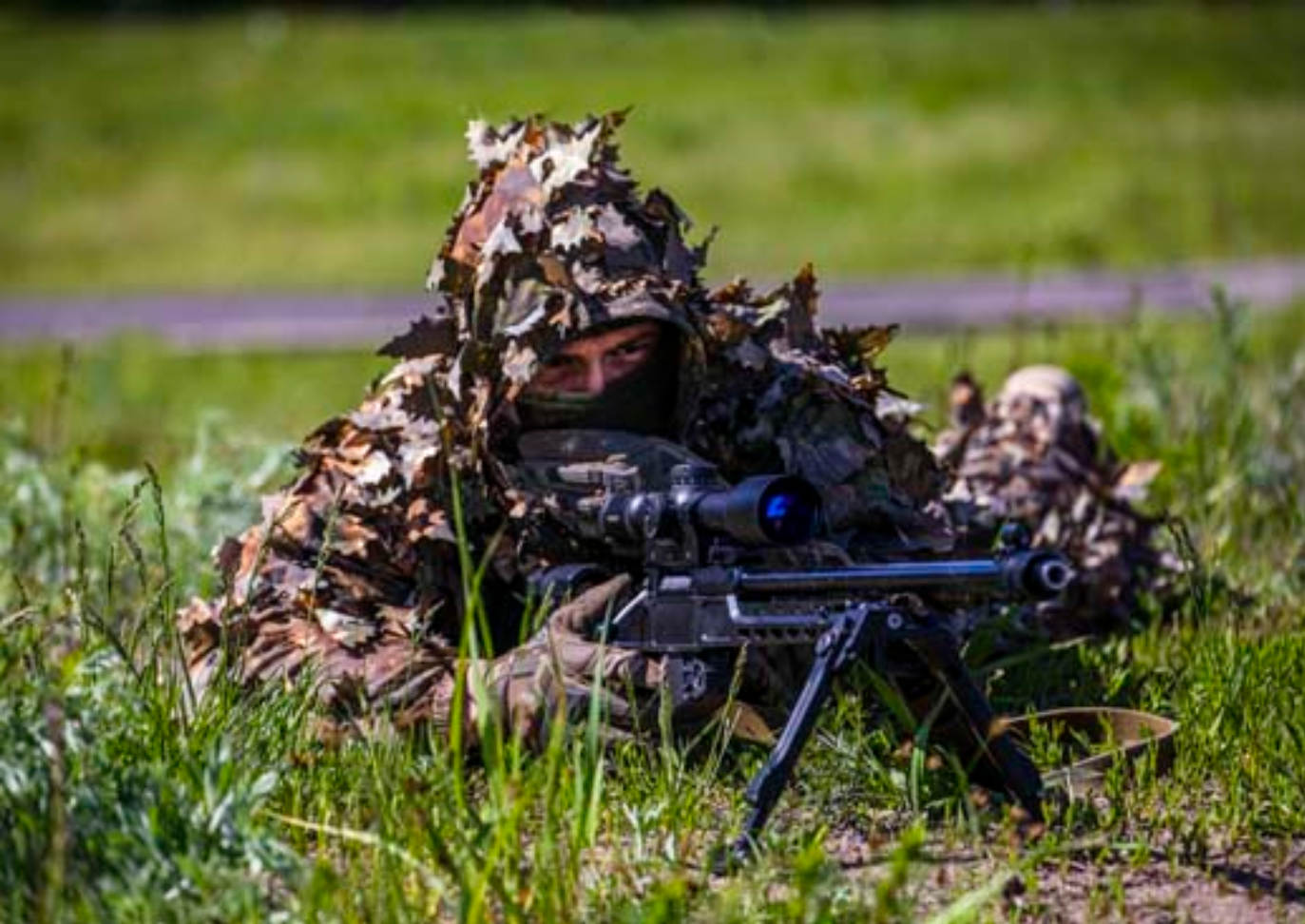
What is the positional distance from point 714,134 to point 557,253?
2234cm

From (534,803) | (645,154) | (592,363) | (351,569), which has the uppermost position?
(645,154)


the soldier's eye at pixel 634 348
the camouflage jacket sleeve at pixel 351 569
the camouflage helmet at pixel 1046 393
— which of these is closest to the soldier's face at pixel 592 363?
the soldier's eye at pixel 634 348

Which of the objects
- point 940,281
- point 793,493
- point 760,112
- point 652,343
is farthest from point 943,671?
point 760,112

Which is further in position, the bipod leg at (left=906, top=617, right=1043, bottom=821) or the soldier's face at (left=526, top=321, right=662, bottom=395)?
the soldier's face at (left=526, top=321, right=662, bottom=395)

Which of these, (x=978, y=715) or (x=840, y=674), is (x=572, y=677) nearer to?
(x=840, y=674)

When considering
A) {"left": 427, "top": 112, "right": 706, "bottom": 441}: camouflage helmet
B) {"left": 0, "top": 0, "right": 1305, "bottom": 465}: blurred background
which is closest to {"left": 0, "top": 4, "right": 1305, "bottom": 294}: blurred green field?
{"left": 0, "top": 0, "right": 1305, "bottom": 465}: blurred background

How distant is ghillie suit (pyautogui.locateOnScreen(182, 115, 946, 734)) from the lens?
16.6ft

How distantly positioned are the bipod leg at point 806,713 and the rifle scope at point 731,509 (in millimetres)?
281

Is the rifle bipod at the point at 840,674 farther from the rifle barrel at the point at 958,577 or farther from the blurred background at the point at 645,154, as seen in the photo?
the blurred background at the point at 645,154

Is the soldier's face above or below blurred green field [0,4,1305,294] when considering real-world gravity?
below

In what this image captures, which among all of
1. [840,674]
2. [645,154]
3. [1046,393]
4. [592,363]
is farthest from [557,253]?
[645,154]

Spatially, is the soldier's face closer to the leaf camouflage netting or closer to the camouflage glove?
the leaf camouflage netting

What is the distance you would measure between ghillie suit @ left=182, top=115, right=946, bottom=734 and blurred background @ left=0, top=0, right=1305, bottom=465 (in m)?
8.82

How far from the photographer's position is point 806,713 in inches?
161
